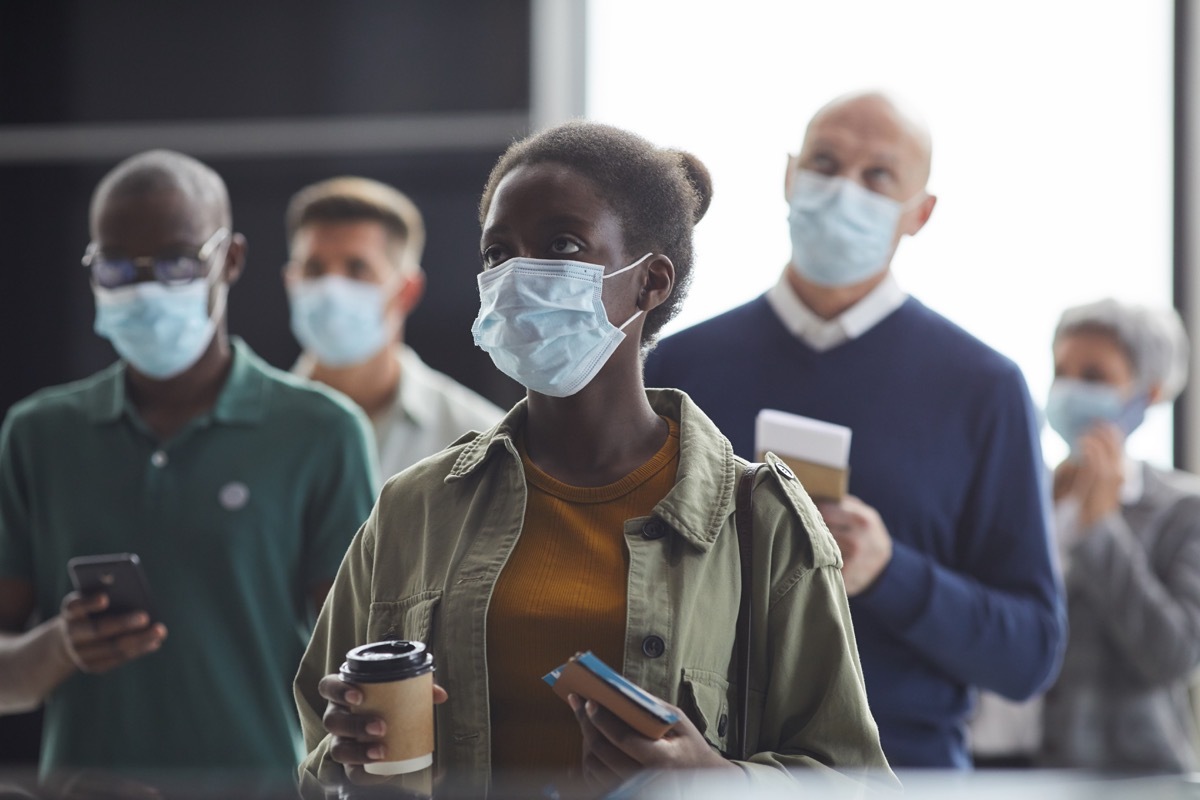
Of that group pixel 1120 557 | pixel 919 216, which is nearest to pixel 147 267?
pixel 919 216

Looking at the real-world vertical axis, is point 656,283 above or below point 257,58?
below

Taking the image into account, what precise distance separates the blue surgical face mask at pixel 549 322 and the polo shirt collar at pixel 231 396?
2.97 feet

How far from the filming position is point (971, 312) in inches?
112

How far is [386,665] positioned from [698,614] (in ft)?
1.20

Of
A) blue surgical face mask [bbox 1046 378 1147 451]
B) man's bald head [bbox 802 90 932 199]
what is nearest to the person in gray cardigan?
blue surgical face mask [bbox 1046 378 1147 451]

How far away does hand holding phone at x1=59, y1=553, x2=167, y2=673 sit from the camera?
6.96ft

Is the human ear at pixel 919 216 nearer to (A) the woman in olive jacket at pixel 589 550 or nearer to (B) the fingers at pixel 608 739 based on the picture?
(A) the woman in olive jacket at pixel 589 550

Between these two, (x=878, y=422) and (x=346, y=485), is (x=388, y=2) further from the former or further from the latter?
(x=878, y=422)

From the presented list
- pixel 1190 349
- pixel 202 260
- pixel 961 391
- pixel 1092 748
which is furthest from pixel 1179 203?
pixel 202 260

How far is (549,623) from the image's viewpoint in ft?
4.90

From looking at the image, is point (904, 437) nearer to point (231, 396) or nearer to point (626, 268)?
point (626, 268)

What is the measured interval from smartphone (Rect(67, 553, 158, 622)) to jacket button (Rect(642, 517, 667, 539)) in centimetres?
100

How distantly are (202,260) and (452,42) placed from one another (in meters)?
2.46

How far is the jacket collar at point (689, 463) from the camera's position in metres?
1.53
